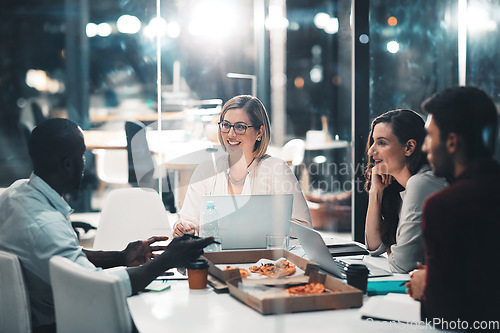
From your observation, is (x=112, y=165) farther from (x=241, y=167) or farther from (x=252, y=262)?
(x=252, y=262)

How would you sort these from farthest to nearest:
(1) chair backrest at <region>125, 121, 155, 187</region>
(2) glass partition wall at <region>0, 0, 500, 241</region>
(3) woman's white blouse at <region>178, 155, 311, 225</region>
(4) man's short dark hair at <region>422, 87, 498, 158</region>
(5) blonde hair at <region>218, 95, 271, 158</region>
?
1. (2) glass partition wall at <region>0, 0, 500, 241</region>
2. (1) chair backrest at <region>125, 121, 155, 187</region>
3. (5) blonde hair at <region>218, 95, 271, 158</region>
4. (3) woman's white blouse at <region>178, 155, 311, 225</region>
5. (4) man's short dark hair at <region>422, 87, 498, 158</region>

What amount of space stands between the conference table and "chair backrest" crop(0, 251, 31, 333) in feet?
1.07

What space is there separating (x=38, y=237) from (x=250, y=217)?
793mm

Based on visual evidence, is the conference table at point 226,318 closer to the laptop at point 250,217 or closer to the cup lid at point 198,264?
the cup lid at point 198,264

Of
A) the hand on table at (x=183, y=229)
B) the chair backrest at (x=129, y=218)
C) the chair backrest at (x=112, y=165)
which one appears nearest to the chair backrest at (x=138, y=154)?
the chair backrest at (x=112, y=165)

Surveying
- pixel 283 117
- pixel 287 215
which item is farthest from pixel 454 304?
pixel 283 117

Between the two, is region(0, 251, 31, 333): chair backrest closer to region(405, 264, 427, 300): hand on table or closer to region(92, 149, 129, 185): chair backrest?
region(405, 264, 427, 300): hand on table

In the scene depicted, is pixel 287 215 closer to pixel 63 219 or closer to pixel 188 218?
pixel 188 218

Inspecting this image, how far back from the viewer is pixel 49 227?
1.53m

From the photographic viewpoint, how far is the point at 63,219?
1591mm

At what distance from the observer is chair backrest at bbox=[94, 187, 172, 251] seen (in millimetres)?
2701

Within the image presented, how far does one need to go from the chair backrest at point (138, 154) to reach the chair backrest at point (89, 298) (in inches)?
103

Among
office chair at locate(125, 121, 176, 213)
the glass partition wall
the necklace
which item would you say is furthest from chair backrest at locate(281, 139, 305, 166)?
the necklace

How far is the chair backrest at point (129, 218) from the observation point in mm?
2701
